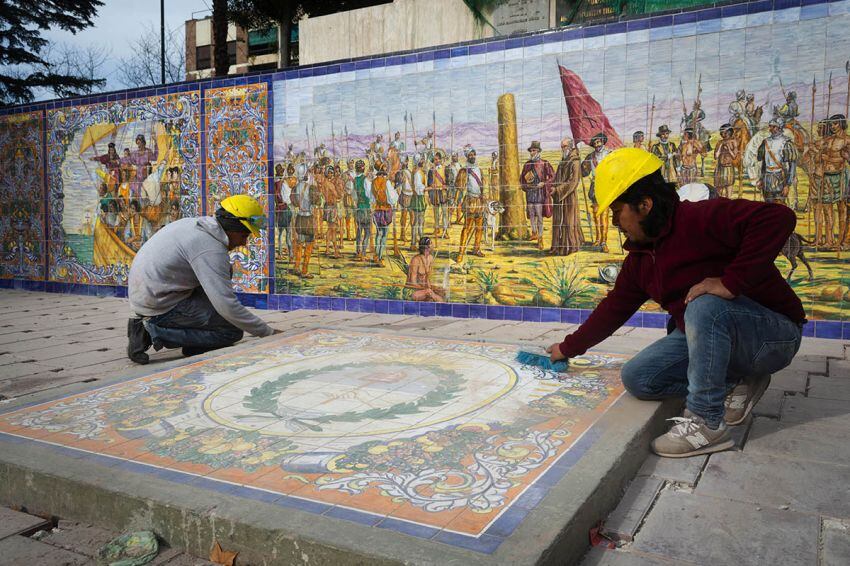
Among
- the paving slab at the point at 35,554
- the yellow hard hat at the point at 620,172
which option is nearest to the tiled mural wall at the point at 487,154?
the yellow hard hat at the point at 620,172

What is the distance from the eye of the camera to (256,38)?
111 feet

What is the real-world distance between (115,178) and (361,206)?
13.5 feet

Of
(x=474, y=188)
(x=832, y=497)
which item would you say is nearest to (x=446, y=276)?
(x=474, y=188)

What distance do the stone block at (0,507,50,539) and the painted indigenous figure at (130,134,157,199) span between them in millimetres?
7131

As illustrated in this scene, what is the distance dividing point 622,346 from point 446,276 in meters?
2.30

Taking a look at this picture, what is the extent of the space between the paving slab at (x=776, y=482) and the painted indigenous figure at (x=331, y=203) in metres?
5.27

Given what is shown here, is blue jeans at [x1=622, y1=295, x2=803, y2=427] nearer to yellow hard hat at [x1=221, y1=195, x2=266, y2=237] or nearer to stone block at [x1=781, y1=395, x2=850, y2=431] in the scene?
stone block at [x1=781, y1=395, x2=850, y2=431]

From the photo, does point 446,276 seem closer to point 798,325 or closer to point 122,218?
point 798,325

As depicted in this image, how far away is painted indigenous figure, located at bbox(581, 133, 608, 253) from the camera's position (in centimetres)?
578

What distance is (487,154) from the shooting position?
20.6 ft

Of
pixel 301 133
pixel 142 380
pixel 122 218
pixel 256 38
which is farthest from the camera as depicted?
pixel 256 38

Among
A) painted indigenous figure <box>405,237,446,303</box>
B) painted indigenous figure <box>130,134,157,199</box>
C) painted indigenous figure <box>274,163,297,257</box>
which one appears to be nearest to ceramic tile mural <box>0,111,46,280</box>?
painted indigenous figure <box>130,134,157,199</box>

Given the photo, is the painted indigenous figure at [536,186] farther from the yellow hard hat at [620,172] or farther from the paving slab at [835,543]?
the paving slab at [835,543]

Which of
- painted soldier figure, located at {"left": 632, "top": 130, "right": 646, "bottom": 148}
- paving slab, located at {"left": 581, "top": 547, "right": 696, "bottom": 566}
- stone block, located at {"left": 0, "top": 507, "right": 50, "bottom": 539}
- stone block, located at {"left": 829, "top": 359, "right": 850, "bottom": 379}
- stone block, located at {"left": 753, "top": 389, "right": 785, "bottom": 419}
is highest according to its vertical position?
painted soldier figure, located at {"left": 632, "top": 130, "right": 646, "bottom": 148}
